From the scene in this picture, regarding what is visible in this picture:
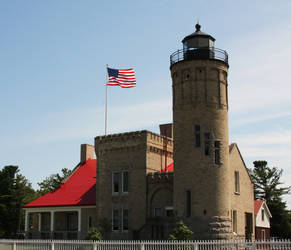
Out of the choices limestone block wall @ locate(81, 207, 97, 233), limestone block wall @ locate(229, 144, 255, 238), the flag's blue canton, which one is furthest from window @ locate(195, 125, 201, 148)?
limestone block wall @ locate(81, 207, 97, 233)

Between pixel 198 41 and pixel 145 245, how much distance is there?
16690 mm

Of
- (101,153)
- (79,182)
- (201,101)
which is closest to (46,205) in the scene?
(79,182)

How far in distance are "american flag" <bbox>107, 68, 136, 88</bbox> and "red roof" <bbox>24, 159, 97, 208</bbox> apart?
9.98m

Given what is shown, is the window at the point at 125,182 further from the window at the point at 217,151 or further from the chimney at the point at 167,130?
the window at the point at 217,151

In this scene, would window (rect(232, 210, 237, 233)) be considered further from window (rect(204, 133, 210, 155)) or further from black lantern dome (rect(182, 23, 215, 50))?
black lantern dome (rect(182, 23, 215, 50))

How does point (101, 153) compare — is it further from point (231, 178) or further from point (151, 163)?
point (231, 178)

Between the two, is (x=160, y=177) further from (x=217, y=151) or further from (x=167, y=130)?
(x=167, y=130)

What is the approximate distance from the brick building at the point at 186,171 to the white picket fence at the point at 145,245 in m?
6.43

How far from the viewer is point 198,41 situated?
33.7 metres

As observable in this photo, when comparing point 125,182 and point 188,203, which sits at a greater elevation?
point 125,182

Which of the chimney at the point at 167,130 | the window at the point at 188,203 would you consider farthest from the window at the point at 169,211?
the chimney at the point at 167,130

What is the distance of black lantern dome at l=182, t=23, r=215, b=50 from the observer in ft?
110

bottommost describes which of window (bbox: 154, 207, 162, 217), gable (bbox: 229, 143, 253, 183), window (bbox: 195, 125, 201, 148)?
window (bbox: 154, 207, 162, 217)

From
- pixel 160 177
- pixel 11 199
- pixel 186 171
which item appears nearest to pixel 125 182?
pixel 160 177
